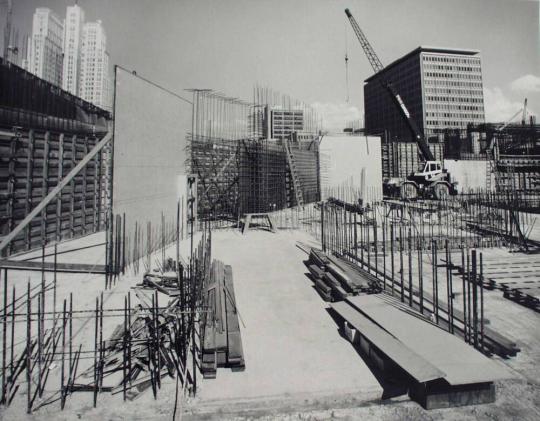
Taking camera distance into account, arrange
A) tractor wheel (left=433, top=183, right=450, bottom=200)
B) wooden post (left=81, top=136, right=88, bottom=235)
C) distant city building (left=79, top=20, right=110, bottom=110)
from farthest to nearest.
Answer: distant city building (left=79, top=20, right=110, bottom=110) < tractor wheel (left=433, top=183, right=450, bottom=200) < wooden post (left=81, top=136, right=88, bottom=235)

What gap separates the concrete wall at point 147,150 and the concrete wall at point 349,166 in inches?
607

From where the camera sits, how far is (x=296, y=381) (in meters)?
4.43

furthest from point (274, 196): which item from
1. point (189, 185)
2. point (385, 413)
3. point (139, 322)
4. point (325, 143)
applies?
A: point (385, 413)

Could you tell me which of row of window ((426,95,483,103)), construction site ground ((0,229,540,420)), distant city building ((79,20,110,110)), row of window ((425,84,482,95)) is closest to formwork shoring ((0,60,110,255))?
construction site ground ((0,229,540,420))

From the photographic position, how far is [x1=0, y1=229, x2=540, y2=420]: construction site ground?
151 inches

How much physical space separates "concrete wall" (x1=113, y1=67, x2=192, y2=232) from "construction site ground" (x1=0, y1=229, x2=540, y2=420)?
311 centimetres

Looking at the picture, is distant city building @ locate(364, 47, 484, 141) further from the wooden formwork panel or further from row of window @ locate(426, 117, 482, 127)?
the wooden formwork panel

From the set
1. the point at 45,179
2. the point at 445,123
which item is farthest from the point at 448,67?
the point at 45,179

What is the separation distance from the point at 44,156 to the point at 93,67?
10803 cm

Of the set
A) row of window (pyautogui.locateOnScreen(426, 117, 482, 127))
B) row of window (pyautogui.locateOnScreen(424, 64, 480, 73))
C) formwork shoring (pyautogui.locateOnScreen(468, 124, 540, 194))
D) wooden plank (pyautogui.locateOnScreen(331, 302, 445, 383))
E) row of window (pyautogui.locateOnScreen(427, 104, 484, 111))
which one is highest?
row of window (pyautogui.locateOnScreen(424, 64, 480, 73))

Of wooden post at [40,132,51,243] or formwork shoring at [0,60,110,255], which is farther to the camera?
wooden post at [40,132,51,243]

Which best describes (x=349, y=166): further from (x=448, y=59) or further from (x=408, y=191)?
(x=448, y=59)

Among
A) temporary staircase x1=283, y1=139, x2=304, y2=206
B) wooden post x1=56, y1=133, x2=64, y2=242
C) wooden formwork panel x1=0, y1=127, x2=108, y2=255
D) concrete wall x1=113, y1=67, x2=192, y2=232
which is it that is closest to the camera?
concrete wall x1=113, y1=67, x2=192, y2=232

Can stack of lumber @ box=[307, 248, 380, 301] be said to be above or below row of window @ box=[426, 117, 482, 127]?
below
